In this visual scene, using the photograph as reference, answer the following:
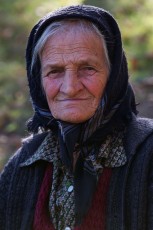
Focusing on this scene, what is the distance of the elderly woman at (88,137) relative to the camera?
2588mm

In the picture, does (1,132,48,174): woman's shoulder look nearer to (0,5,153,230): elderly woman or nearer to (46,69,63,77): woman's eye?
(0,5,153,230): elderly woman

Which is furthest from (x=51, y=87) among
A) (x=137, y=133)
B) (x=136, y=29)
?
(x=136, y=29)

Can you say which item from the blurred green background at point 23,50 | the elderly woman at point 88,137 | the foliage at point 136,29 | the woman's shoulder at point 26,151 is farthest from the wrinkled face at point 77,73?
the foliage at point 136,29

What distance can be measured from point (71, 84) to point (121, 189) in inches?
18.7

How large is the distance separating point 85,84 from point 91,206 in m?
0.50

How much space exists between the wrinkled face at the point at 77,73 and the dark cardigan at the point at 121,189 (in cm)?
23

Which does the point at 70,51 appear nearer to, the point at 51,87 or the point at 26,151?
the point at 51,87

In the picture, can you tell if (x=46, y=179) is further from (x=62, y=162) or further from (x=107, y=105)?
(x=107, y=105)

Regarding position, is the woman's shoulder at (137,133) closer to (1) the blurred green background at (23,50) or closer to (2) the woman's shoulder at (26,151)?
(2) the woman's shoulder at (26,151)

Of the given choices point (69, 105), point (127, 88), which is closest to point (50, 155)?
point (69, 105)

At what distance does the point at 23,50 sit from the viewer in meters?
8.78

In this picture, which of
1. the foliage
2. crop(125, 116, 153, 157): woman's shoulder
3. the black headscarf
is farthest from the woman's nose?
the foliage

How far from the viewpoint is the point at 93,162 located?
105 inches

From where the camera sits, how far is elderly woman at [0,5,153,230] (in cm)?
259
